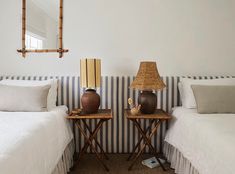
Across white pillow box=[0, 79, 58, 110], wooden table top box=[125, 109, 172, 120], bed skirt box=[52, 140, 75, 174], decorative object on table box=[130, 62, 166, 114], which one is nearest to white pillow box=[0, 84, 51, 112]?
white pillow box=[0, 79, 58, 110]

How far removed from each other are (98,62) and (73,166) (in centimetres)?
117

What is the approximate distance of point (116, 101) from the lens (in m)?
3.15

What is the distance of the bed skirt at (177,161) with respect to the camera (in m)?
2.33

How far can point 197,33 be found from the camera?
316 cm

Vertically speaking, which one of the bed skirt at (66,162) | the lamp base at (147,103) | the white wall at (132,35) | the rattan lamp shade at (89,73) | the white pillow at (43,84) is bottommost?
the bed skirt at (66,162)

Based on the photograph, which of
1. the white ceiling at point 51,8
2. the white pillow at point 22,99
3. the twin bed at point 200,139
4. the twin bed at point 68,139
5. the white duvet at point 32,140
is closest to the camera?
the white duvet at point 32,140

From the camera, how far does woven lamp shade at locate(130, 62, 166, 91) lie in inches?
106

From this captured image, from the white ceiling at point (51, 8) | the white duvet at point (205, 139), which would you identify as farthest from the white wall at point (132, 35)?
the white duvet at point (205, 139)

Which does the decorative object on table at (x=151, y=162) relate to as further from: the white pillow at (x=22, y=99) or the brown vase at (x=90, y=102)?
the white pillow at (x=22, y=99)

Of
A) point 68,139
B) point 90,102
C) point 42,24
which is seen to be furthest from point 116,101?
point 42,24

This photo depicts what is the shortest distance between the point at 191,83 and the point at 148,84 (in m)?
0.58

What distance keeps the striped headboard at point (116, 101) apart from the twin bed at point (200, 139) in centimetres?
18

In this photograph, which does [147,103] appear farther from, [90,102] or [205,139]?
[205,139]

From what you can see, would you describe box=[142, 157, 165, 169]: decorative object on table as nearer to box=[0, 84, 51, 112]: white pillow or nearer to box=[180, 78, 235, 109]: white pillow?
box=[180, 78, 235, 109]: white pillow
